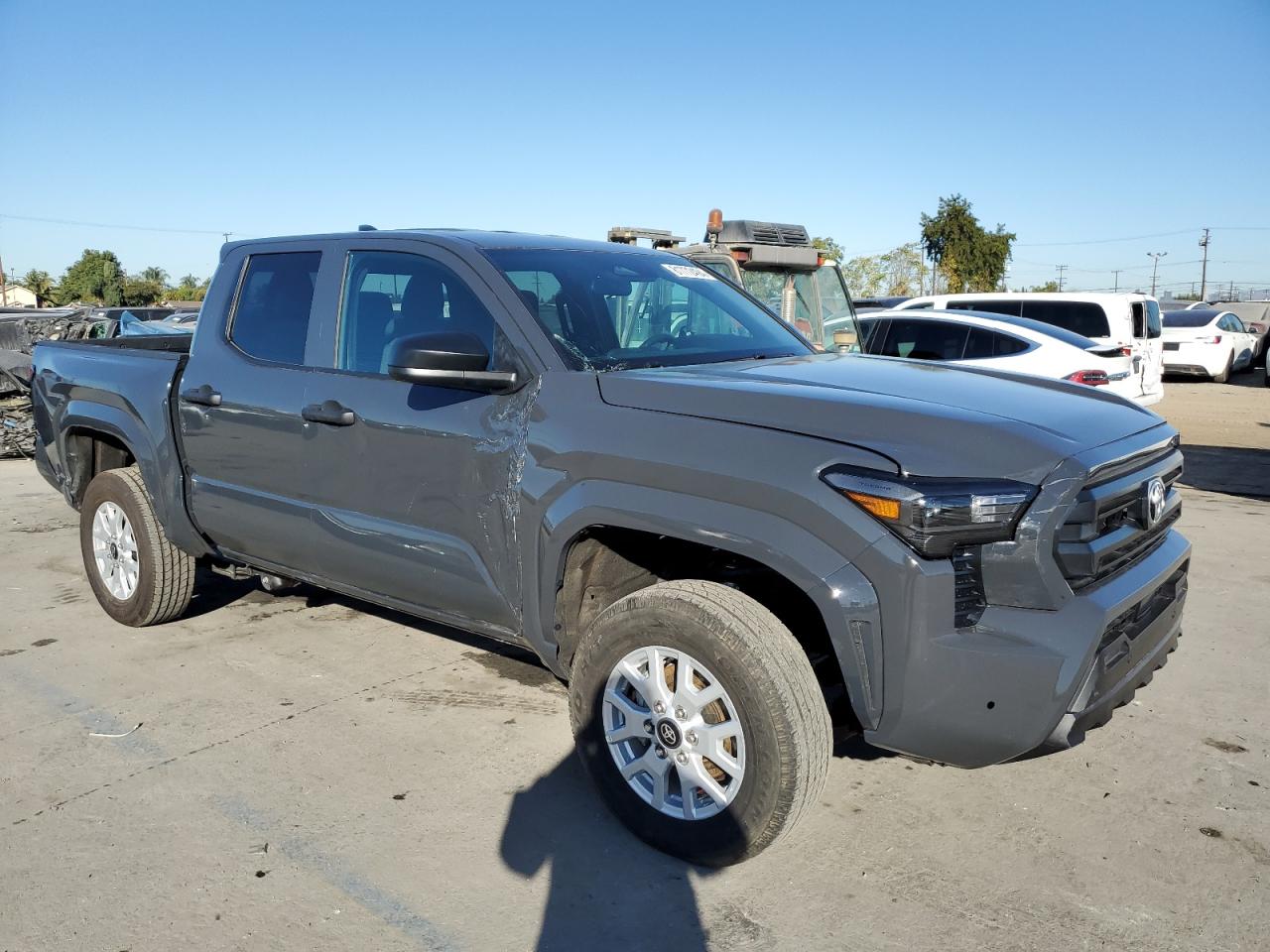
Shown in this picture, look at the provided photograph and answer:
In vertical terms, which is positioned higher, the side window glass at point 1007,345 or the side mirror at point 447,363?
the side mirror at point 447,363

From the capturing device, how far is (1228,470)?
10484mm

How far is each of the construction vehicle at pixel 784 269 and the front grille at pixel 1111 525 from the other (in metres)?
7.21

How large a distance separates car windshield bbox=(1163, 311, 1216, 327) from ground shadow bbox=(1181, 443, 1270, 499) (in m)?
10.9

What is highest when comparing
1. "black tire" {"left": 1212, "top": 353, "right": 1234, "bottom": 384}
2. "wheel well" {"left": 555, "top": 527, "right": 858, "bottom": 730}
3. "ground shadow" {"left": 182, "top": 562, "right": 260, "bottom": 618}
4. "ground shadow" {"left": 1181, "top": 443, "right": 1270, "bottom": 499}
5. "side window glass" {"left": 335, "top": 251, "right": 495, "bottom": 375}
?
"side window glass" {"left": 335, "top": 251, "right": 495, "bottom": 375}

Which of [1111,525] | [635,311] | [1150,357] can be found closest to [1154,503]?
[1111,525]

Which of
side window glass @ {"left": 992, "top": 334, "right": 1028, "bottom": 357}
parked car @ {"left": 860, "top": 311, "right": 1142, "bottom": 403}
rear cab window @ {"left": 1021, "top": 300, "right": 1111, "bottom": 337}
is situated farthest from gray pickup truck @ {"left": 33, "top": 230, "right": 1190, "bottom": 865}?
rear cab window @ {"left": 1021, "top": 300, "right": 1111, "bottom": 337}

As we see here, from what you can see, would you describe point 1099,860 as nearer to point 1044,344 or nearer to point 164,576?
point 164,576

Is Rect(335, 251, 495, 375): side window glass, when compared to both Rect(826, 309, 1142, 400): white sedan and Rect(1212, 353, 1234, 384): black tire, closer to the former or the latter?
Rect(826, 309, 1142, 400): white sedan

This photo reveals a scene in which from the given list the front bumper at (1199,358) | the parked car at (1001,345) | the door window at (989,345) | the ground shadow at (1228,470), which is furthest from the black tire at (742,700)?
the front bumper at (1199,358)

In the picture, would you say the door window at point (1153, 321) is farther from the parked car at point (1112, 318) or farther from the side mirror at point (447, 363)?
the side mirror at point (447, 363)

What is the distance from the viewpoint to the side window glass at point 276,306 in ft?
13.8

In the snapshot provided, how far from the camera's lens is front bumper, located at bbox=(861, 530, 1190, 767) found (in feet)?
8.37

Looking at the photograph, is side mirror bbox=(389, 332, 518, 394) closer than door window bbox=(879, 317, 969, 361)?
Yes

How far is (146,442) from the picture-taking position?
187 inches
